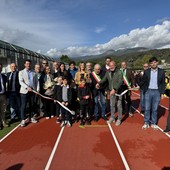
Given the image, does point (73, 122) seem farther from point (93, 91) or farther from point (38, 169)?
point (38, 169)

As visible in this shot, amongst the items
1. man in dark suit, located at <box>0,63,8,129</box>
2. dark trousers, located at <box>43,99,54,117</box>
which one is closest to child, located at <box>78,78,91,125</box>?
dark trousers, located at <box>43,99,54,117</box>

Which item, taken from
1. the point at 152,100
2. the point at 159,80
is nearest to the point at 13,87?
the point at 152,100

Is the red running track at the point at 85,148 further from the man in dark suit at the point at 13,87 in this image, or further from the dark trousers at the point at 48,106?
the man in dark suit at the point at 13,87

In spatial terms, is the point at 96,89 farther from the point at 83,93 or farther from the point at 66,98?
the point at 66,98

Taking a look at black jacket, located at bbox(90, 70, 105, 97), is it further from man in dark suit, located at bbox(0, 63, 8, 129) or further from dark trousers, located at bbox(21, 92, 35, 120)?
man in dark suit, located at bbox(0, 63, 8, 129)

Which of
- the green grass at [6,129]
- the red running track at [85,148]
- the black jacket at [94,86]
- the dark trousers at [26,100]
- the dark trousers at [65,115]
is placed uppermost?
the black jacket at [94,86]

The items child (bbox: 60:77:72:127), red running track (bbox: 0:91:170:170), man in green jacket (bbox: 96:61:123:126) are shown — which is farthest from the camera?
child (bbox: 60:77:72:127)

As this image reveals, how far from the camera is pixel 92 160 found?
520 cm

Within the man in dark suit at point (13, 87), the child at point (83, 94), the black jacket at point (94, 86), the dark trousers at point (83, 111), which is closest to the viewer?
the child at point (83, 94)

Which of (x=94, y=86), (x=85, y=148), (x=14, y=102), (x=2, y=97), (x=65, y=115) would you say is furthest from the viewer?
(x=14, y=102)

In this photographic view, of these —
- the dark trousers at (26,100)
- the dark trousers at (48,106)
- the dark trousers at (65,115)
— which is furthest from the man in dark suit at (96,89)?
the dark trousers at (26,100)

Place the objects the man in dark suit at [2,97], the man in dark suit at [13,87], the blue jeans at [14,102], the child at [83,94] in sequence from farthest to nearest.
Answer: the blue jeans at [14,102], the man in dark suit at [13,87], the child at [83,94], the man in dark suit at [2,97]

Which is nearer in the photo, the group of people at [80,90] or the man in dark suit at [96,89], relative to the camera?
the group of people at [80,90]

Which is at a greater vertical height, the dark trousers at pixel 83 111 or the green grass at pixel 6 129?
the dark trousers at pixel 83 111
